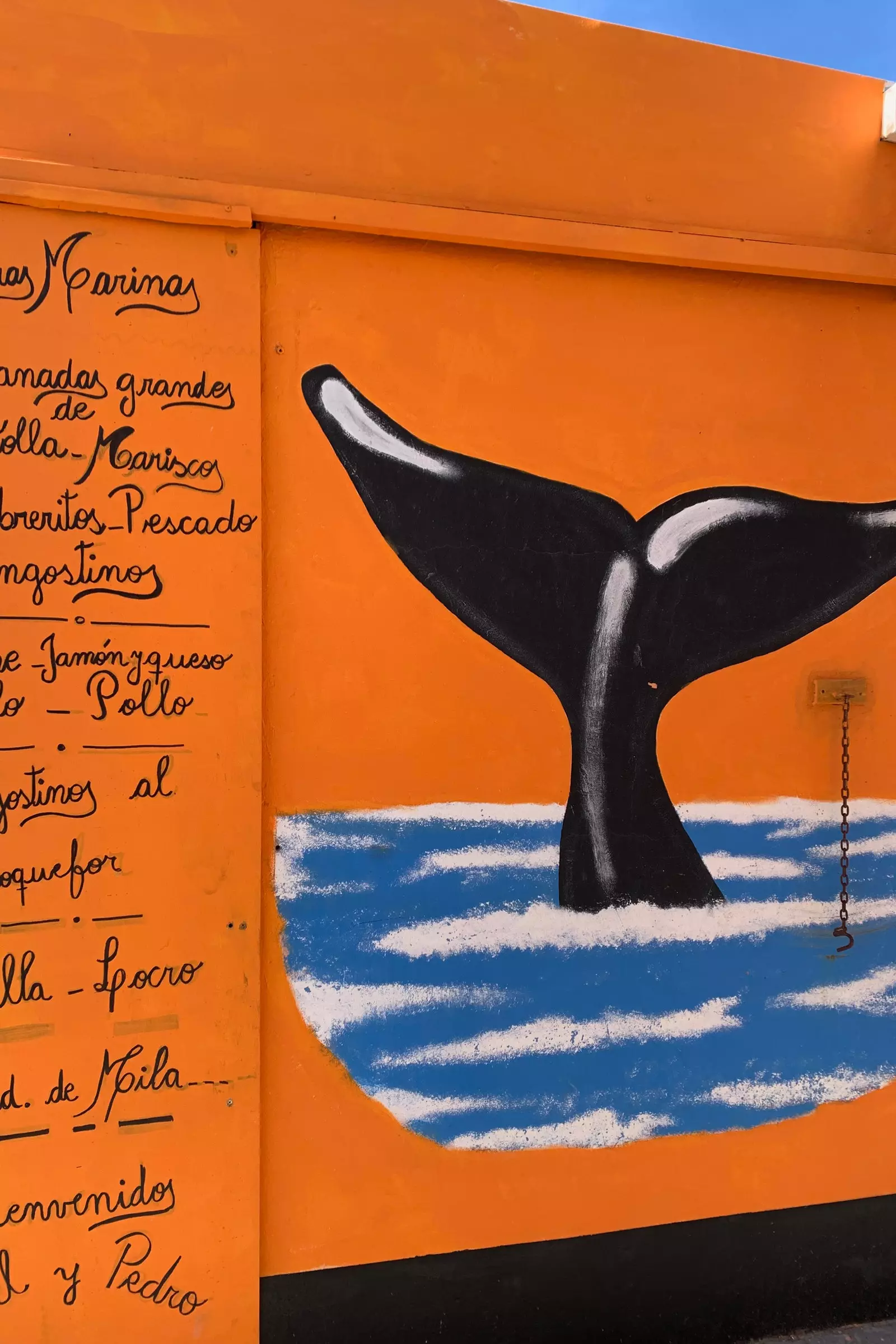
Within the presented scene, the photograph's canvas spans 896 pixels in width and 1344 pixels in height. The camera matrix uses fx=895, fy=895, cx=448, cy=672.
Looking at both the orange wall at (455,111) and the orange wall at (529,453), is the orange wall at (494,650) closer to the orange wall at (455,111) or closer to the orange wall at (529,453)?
the orange wall at (529,453)

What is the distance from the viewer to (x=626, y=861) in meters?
2.61

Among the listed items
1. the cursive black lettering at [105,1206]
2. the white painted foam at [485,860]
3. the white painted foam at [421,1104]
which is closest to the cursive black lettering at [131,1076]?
the cursive black lettering at [105,1206]

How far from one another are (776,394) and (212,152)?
1742mm

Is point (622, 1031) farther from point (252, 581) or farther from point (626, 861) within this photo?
point (252, 581)

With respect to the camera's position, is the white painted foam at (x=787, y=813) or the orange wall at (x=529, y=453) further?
the white painted foam at (x=787, y=813)

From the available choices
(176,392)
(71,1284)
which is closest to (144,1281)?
(71,1284)

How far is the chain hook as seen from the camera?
2.76 m

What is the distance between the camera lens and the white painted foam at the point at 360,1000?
2.37m

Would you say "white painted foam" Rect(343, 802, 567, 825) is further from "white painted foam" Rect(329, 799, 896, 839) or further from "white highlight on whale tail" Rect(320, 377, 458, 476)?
"white highlight on whale tail" Rect(320, 377, 458, 476)

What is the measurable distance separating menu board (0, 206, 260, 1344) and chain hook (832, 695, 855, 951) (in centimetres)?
178

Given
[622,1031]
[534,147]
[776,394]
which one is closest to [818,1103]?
[622,1031]

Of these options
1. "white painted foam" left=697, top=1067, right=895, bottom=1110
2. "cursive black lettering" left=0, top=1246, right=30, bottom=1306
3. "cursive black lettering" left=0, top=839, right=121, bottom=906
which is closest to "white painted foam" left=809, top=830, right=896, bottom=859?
"white painted foam" left=697, top=1067, right=895, bottom=1110

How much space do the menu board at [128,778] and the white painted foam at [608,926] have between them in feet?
1.64

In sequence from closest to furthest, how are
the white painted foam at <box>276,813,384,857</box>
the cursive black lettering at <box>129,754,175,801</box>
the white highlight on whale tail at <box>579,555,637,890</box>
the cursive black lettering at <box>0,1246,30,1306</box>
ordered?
the cursive black lettering at <box>0,1246,30,1306</box> < the cursive black lettering at <box>129,754,175,801</box> < the white painted foam at <box>276,813,384,857</box> < the white highlight on whale tail at <box>579,555,637,890</box>
